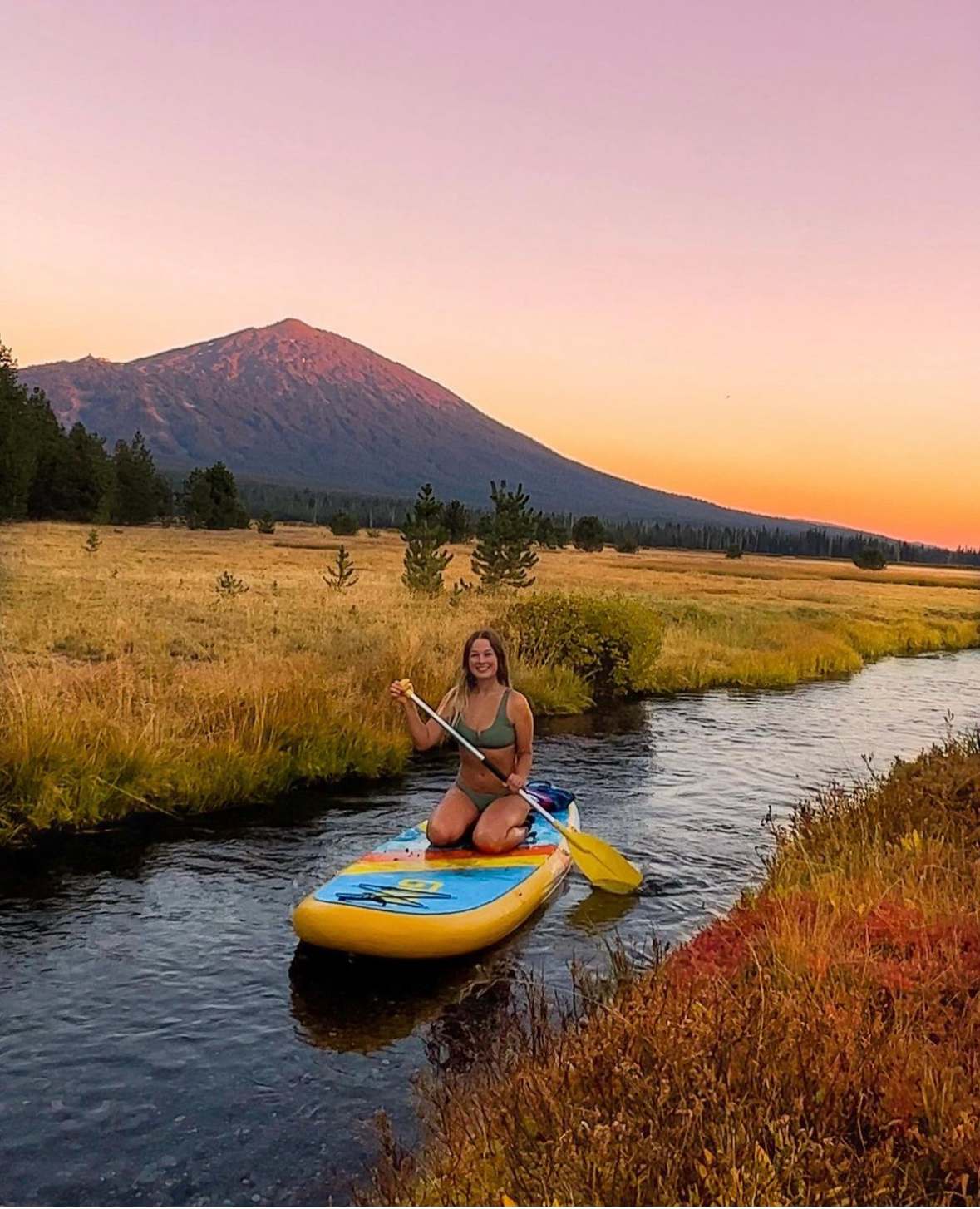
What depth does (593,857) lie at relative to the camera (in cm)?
1036

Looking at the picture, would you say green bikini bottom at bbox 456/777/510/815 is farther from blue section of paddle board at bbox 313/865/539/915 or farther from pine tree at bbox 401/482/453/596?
pine tree at bbox 401/482/453/596

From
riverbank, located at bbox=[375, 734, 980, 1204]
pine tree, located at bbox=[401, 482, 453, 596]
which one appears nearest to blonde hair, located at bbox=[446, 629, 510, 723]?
riverbank, located at bbox=[375, 734, 980, 1204]

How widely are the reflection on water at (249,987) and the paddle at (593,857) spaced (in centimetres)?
19

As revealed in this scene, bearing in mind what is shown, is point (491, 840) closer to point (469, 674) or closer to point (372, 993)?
point (469, 674)

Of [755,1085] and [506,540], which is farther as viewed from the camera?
[506,540]

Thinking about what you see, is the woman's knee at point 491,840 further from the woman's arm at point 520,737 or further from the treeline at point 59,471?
the treeline at point 59,471

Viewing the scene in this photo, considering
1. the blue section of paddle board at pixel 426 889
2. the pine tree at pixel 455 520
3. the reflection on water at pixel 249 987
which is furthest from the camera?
the pine tree at pixel 455 520

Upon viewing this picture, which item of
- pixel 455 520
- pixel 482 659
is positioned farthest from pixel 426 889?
pixel 455 520

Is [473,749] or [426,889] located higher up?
[473,749]

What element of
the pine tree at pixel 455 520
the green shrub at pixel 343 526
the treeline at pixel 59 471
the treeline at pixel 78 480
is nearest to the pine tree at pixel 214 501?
the treeline at pixel 78 480

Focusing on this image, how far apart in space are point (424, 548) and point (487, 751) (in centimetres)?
2565

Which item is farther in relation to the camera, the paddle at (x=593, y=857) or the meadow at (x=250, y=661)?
the meadow at (x=250, y=661)

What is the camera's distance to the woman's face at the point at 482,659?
10164mm

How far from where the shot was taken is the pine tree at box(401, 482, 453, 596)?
35156 millimetres
